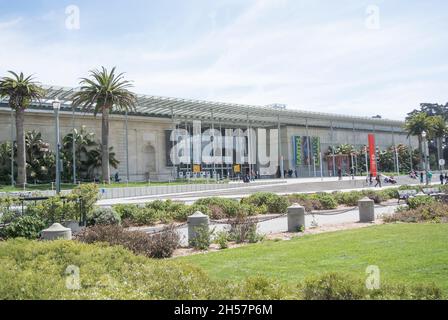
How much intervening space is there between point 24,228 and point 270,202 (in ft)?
41.6

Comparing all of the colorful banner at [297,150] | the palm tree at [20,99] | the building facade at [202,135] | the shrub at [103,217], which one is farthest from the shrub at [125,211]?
the colorful banner at [297,150]

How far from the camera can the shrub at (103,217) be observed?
53.5ft

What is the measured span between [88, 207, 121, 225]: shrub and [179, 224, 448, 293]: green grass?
251 inches

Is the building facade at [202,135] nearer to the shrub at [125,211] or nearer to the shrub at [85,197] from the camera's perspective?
the shrub at [125,211]

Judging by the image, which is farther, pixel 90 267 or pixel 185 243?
pixel 185 243

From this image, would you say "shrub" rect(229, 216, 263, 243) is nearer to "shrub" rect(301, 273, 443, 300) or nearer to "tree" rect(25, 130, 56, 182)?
"shrub" rect(301, 273, 443, 300)

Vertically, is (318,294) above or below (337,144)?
below

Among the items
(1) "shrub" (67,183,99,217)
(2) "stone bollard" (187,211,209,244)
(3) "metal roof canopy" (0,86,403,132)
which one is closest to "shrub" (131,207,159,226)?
(1) "shrub" (67,183,99,217)

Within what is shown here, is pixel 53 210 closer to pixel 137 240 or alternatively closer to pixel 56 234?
pixel 56 234

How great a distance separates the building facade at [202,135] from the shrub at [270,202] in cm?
3112

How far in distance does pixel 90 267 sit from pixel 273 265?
11.6 feet

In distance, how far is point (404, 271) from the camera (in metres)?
7.81
